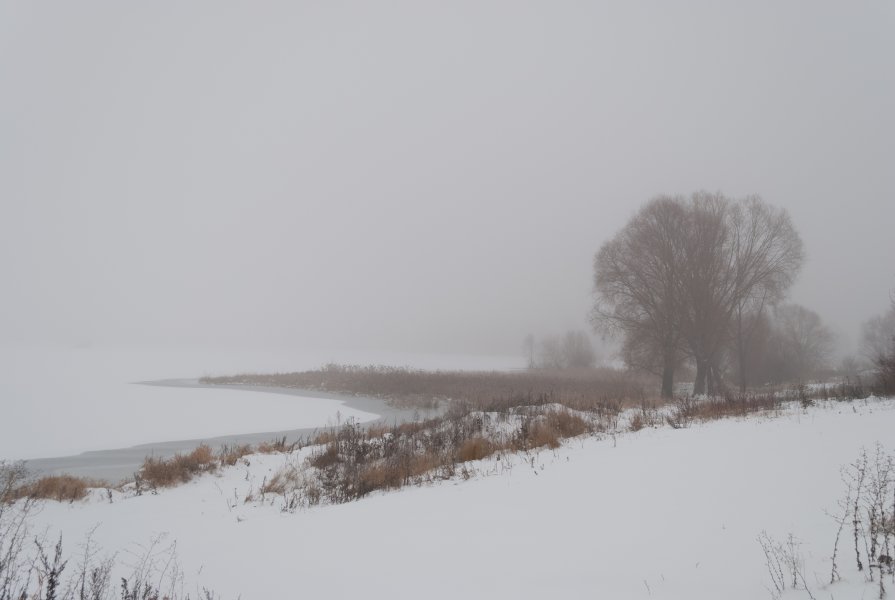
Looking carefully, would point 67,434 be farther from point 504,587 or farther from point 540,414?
point 504,587

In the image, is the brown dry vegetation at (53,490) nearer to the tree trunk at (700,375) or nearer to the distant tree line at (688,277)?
the distant tree line at (688,277)

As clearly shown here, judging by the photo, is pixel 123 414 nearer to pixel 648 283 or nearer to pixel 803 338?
pixel 648 283

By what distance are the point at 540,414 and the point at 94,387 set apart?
95.8 feet

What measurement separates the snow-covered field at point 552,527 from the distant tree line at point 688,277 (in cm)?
1323

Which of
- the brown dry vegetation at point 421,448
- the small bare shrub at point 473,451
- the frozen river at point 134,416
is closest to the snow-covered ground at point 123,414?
the frozen river at point 134,416

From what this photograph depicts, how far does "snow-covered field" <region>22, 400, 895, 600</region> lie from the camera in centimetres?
273

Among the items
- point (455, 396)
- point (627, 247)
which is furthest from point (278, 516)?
point (627, 247)

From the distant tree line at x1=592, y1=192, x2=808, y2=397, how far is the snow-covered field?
13231mm

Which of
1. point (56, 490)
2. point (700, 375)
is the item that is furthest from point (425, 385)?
point (56, 490)

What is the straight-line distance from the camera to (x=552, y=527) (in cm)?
370

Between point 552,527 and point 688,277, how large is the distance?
18986 mm

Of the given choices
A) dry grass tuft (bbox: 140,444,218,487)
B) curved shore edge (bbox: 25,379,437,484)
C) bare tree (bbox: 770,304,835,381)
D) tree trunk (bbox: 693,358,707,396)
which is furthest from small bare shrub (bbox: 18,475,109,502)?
bare tree (bbox: 770,304,835,381)

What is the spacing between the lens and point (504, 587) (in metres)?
2.78

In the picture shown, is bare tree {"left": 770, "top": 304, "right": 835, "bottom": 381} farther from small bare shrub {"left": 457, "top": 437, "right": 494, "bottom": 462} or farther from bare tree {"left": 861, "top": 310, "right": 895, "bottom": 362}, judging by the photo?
small bare shrub {"left": 457, "top": 437, "right": 494, "bottom": 462}
